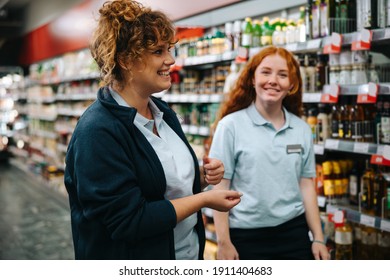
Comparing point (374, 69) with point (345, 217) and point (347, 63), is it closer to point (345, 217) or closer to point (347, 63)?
point (347, 63)

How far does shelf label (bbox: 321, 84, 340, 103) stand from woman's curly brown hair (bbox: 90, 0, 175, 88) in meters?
1.71

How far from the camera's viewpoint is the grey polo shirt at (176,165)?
154 centimetres

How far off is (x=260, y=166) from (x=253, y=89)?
16.5 inches

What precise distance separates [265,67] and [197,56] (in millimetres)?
2204

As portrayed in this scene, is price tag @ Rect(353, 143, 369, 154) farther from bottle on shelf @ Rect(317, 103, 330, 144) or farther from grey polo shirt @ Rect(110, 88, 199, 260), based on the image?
grey polo shirt @ Rect(110, 88, 199, 260)

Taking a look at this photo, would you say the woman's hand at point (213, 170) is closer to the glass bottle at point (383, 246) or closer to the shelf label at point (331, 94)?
the shelf label at point (331, 94)

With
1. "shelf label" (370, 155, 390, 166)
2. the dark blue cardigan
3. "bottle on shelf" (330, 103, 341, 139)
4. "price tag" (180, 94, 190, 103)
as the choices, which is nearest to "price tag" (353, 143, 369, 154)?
"shelf label" (370, 155, 390, 166)

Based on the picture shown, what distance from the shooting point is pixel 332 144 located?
10.00ft

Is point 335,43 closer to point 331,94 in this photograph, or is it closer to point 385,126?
point 331,94

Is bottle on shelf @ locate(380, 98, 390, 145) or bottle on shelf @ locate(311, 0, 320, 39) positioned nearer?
bottle on shelf @ locate(380, 98, 390, 145)

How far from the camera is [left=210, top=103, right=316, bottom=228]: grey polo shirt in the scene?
6.84 feet

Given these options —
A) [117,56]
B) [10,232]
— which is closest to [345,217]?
[117,56]

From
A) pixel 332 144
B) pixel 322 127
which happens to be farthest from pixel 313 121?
pixel 332 144

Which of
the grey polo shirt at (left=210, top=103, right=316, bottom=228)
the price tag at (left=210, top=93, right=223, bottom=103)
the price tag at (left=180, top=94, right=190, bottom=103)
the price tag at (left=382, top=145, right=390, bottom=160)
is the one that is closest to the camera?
the grey polo shirt at (left=210, top=103, right=316, bottom=228)
